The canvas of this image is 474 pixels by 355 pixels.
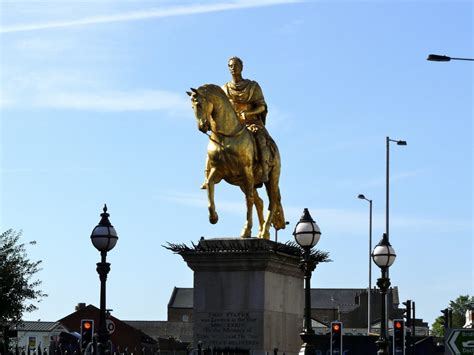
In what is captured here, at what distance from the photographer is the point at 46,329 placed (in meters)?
153

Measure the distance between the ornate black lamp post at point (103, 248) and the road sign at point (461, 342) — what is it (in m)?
8.44

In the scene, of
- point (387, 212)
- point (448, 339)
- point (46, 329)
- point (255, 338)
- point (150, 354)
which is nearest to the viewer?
point (448, 339)

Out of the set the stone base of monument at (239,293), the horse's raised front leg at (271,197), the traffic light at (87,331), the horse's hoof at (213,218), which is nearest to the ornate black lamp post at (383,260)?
Answer: the stone base of monument at (239,293)

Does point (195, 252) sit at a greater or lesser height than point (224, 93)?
lesser

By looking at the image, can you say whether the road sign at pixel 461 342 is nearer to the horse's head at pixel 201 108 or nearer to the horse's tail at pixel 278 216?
the horse's head at pixel 201 108

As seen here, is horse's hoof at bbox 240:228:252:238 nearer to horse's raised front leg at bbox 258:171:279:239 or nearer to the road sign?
horse's raised front leg at bbox 258:171:279:239

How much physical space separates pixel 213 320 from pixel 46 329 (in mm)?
121409

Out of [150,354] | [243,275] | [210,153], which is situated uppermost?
[210,153]

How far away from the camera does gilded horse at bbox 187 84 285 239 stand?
3306cm

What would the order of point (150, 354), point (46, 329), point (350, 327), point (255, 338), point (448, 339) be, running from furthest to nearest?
1. point (350, 327)
2. point (46, 329)
3. point (255, 338)
4. point (150, 354)
5. point (448, 339)

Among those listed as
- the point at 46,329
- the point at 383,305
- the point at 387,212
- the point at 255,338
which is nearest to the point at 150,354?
the point at 255,338

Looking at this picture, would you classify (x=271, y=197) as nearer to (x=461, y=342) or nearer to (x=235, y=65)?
(x=235, y=65)

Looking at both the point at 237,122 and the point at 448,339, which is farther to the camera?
the point at 237,122

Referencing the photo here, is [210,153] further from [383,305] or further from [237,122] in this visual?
[383,305]
